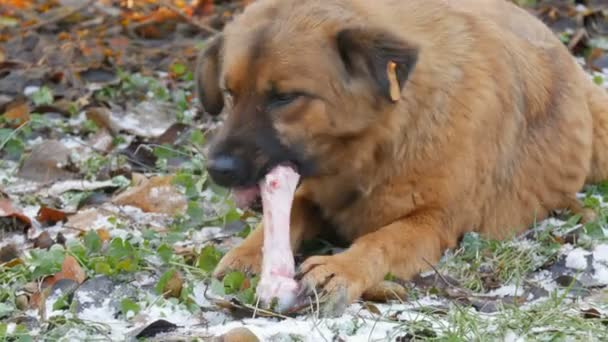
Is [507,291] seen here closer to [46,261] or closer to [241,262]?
[241,262]

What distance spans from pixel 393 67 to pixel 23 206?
223 cm

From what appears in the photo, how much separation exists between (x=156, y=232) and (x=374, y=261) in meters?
1.13

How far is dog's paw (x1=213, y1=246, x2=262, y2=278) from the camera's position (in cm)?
457

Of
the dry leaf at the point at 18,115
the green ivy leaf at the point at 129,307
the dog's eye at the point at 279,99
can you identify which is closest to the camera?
the green ivy leaf at the point at 129,307

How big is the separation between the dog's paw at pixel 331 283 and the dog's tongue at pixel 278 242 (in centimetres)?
6

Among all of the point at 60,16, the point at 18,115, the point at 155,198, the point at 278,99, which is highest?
the point at 278,99

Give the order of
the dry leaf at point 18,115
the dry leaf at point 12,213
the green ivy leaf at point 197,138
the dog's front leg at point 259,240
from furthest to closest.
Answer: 1. the dry leaf at point 18,115
2. the green ivy leaf at point 197,138
3. the dry leaf at point 12,213
4. the dog's front leg at point 259,240

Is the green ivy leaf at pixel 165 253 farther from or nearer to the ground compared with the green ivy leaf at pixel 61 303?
nearer to the ground

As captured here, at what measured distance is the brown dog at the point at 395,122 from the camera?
173 inches

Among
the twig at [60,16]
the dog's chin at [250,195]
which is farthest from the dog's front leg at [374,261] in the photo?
the twig at [60,16]

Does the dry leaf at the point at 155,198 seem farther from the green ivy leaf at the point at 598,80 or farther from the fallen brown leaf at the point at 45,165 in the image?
the green ivy leaf at the point at 598,80

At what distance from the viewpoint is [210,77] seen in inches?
204

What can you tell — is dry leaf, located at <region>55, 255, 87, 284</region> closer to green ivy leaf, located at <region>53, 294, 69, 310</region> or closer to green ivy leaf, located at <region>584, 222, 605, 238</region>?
green ivy leaf, located at <region>53, 294, 69, 310</region>

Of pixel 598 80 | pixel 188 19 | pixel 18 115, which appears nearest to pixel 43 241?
pixel 18 115
